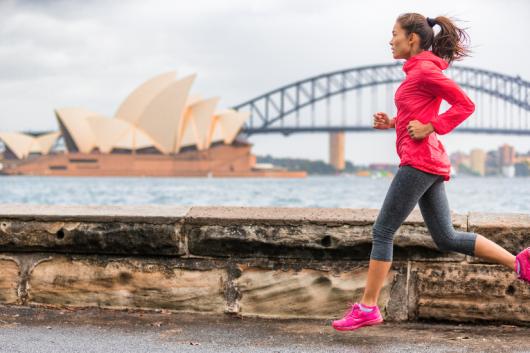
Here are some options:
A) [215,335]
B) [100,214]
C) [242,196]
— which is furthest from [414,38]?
[242,196]

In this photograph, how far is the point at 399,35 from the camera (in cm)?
222

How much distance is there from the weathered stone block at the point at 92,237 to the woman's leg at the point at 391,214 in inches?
28.4

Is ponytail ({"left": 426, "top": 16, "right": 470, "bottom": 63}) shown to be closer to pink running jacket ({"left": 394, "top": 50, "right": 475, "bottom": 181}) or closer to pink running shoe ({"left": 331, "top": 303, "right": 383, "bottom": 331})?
pink running jacket ({"left": 394, "top": 50, "right": 475, "bottom": 181})

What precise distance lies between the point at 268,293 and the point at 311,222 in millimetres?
292

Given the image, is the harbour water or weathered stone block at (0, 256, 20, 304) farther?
the harbour water

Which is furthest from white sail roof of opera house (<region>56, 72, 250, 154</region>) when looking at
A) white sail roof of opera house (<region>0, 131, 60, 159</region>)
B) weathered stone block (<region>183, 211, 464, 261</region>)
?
weathered stone block (<region>183, 211, 464, 261</region>)

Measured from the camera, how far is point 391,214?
7.27ft

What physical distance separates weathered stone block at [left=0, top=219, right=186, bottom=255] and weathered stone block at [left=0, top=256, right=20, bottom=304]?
0.07 metres

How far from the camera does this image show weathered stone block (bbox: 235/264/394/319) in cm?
255

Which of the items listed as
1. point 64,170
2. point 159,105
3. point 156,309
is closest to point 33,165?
point 64,170

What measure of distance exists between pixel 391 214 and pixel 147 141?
5715 centimetres

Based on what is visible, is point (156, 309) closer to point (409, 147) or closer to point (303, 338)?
point (303, 338)

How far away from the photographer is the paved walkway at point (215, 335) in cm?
218

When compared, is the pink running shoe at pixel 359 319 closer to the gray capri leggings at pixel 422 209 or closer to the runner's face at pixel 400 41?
the gray capri leggings at pixel 422 209
